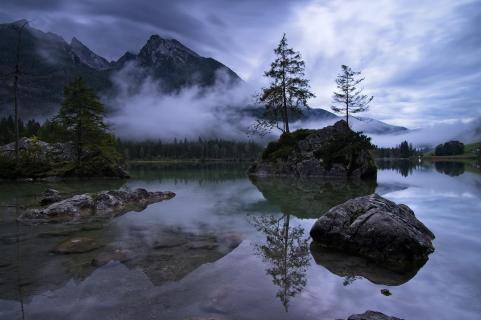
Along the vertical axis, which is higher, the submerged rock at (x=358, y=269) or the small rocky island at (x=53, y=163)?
the small rocky island at (x=53, y=163)

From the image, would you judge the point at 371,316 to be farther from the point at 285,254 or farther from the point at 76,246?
the point at 76,246

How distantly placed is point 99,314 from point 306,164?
3828cm

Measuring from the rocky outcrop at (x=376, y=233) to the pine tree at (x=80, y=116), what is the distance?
132ft

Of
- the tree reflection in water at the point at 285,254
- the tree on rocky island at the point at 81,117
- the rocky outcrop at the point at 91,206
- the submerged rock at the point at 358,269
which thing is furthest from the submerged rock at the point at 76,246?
the tree on rocky island at the point at 81,117

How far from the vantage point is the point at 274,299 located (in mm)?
7395

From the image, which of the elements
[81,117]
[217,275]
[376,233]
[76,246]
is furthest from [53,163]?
[376,233]

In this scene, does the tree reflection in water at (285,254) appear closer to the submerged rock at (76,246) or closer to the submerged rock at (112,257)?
the submerged rock at (112,257)

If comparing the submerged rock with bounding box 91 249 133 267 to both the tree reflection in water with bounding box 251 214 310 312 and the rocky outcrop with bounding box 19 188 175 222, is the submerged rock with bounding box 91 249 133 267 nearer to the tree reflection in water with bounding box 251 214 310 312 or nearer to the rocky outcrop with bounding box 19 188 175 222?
the tree reflection in water with bounding box 251 214 310 312

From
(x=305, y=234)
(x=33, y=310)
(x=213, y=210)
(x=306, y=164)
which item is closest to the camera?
(x=33, y=310)

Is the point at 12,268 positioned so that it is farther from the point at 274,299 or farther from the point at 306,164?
the point at 306,164

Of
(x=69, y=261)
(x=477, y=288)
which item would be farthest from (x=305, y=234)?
(x=69, y=261)

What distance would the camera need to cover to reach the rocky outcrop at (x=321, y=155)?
3966cm

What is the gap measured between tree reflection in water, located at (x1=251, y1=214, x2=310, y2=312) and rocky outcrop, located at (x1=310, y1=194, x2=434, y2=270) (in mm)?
993

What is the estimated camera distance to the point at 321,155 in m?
42.7
